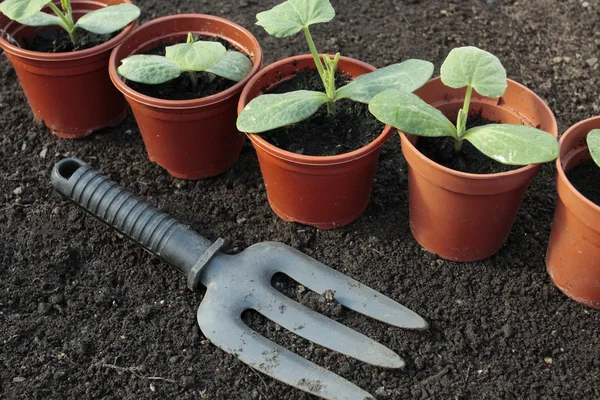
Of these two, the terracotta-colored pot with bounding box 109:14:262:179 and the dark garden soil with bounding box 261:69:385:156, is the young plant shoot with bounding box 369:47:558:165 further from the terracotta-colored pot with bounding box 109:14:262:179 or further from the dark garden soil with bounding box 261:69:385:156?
the terracotta-colored pot with bounding box 109:14:262:179

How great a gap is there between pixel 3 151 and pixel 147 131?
2.00 ft

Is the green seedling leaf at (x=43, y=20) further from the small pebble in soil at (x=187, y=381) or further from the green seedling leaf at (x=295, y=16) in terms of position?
the small pebble in soil at (x=187, y=381)

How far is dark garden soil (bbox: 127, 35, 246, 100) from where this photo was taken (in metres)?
2.13

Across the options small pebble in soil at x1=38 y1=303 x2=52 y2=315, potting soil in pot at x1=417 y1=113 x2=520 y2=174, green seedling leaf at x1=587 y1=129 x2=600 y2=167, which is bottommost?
small pebble in soil at x1=38 y1=303 x2=52 y2=315

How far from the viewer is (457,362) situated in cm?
174

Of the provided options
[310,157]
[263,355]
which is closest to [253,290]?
[263,355]

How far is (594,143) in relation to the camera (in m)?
1.64

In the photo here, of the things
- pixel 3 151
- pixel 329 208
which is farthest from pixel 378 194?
pixel 3 151

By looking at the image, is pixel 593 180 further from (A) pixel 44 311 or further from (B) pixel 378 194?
(A) pixel 44 311

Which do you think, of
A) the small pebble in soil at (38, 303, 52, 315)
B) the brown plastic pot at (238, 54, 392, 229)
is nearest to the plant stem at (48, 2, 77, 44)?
the brown plastic pot at (238, 54, 392, 229)

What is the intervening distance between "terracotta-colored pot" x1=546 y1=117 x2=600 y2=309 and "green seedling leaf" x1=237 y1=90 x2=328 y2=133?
688 millimetres

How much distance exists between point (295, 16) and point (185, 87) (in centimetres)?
48

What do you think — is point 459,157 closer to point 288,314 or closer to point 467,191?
point 467,191

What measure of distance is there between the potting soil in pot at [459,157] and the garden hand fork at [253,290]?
1.40 feet
